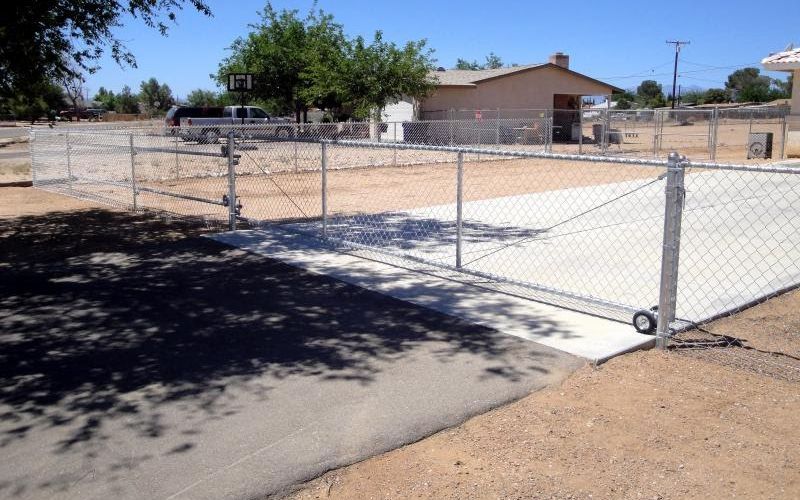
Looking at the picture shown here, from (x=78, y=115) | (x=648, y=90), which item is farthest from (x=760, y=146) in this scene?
(x=648, y=90)

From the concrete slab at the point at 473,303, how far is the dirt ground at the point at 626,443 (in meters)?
0.34

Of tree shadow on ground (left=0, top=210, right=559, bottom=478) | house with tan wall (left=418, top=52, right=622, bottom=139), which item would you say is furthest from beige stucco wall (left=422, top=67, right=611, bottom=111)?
tree shadow on ground (left=0, top=210, right=559, bottom=478)

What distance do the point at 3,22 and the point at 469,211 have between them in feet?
23.9

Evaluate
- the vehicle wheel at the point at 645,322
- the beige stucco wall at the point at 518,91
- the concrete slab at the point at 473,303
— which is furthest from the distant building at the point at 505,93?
the vehicle wheel at the point at 645,322

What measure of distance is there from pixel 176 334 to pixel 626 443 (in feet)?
11.9

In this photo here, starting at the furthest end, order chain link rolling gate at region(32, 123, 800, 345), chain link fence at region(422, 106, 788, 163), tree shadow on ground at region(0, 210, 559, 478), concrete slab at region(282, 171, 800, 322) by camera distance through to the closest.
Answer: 1. chain link fence at region(422, 106, 788, 163)
2. concrete slab at region(282, 171, 800, 322)
3. chain link rolling gate at region(32, 123, 800, 345)
4. tree shadow on ground at region(0, 210, 559, 478)

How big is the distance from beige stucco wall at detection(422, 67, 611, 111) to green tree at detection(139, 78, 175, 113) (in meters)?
58.5

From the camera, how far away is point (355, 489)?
3.80 m

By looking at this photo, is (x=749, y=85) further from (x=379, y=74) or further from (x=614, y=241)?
(x=614, y=241)

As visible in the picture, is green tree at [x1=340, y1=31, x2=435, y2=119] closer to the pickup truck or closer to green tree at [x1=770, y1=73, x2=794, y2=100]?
the pickup truck

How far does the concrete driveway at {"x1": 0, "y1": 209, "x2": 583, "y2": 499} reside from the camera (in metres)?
4.02

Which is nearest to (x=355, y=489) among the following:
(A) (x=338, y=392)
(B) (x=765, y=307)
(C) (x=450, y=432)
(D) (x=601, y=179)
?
(C) (x=450, y=432)

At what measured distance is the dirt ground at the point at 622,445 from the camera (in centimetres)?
375

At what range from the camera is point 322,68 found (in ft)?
114
